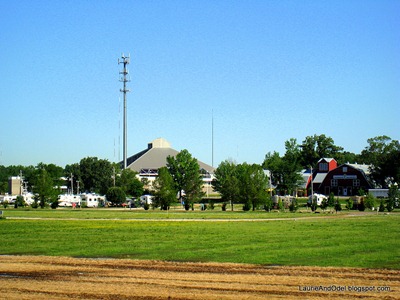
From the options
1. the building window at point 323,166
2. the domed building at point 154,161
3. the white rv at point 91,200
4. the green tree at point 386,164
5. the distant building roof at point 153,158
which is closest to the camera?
the white rv at point 91,200

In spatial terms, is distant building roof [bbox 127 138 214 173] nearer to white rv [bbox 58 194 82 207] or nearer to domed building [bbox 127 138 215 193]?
domed building [bbox 127 138 215 193]

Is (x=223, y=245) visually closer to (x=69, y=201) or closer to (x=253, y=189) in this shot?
(x=253, y=189)

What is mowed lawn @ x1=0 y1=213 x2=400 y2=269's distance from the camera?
24.5m

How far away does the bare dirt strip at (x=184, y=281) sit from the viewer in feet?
56.2

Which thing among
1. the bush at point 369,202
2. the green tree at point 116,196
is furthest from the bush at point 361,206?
the green tree at point 116,196

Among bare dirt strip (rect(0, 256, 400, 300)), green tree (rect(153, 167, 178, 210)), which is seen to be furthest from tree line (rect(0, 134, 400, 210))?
bare dirt strip (rect(0, 256, 400, 300))

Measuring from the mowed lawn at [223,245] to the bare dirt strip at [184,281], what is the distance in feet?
6.88

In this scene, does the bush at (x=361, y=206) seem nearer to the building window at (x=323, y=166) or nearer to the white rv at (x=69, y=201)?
the white rv at (x=69, y=201)

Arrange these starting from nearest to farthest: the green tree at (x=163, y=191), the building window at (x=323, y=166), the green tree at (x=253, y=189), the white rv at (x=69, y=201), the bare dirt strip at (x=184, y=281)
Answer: the bare dirt strip at (x=184, y=281), the green tree at (x=163, y=191), the green tree at (x=253, y=189), the white rv at (x=69, y=201), the building window at (x=323, y=166)

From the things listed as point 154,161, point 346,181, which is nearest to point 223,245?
point 346,181

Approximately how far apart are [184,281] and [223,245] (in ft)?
34.9

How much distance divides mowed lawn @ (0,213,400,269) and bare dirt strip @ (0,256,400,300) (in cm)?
210

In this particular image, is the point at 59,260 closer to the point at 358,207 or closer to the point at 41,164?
the point at 358,207

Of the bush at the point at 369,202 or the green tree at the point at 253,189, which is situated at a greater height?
the green tree at the point at 253,189
